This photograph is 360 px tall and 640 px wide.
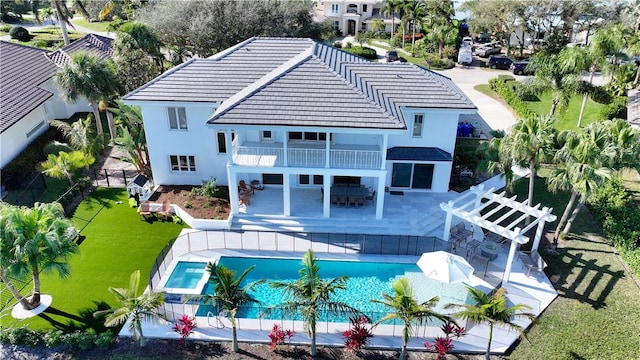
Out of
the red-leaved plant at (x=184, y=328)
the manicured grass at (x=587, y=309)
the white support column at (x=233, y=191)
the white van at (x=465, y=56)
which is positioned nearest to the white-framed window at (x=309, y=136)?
the white support column at (x=233, y=191)

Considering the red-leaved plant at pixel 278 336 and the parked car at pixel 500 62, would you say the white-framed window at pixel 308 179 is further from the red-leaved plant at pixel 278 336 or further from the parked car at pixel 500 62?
the parked car at pixel 500 62

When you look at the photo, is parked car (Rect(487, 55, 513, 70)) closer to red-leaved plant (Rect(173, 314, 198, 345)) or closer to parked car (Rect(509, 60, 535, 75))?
parked car (Rect(509, 60, 535, 75))

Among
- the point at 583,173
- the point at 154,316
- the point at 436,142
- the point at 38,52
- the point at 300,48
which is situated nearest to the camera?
the point at 154,316

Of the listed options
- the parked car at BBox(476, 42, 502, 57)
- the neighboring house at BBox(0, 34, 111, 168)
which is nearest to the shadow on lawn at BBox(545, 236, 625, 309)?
the neighboring house at BBox(0, 34, 111, 168)

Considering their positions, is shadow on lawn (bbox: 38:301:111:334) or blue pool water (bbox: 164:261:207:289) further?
blue pool water (bbox: 164:261:207:289)

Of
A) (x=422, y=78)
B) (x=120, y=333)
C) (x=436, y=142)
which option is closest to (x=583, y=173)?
(x=436, y=142)

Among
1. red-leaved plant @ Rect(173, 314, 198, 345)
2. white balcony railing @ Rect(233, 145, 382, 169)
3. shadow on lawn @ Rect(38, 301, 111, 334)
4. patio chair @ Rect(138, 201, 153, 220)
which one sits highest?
white balcony railing @ Rect(233, 145, 382, 169)

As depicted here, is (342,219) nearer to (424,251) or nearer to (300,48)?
(424,251)
